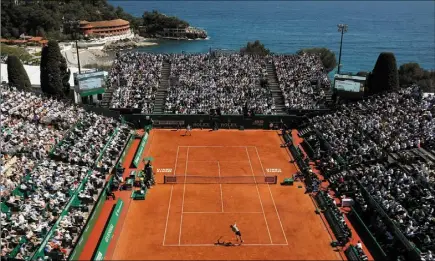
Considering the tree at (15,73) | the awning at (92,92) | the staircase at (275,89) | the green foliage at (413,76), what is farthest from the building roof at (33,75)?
the green foliage at (413,76)

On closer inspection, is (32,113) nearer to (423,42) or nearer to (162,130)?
(162,130)

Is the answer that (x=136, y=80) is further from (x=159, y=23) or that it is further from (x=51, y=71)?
(x=159, y=23)

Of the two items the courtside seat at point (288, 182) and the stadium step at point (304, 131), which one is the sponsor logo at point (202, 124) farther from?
the courtside seat at point (288, 182)

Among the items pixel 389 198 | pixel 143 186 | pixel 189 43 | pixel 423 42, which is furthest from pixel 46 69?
pixel 423 42

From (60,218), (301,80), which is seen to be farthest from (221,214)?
(301,80)

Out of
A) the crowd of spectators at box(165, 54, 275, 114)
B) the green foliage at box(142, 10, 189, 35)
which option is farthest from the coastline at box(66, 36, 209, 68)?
the crowd of spectators at box(165, 54, 275, 114)

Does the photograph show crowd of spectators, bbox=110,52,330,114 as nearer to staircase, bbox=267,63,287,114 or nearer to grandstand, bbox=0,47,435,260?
grandstand, bbox=0,47,435,260
